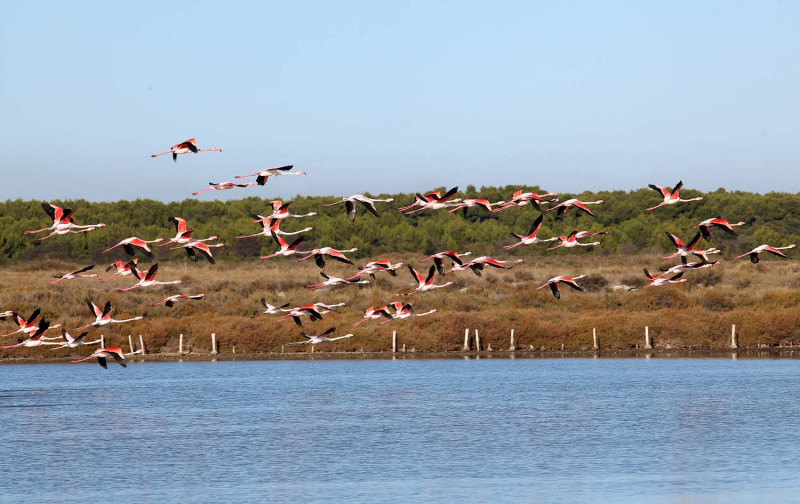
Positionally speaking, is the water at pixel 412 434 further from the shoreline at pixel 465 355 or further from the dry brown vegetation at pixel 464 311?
A: the dry brown vegetation at pixel 464 311

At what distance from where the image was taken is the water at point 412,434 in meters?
25.2

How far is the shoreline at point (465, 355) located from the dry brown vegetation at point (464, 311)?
17.5 inches

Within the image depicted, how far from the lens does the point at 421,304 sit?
67.9m

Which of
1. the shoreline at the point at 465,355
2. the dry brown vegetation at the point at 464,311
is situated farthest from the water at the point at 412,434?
the dry brown vegetation at the point at 464,311

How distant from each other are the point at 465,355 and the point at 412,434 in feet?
87.2

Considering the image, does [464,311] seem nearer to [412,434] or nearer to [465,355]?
[465,355]

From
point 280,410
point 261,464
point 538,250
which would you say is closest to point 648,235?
point 538,250

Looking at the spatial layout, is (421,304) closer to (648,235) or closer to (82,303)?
(82,303)

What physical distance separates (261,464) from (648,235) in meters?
76.9

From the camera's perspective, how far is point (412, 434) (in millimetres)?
33375

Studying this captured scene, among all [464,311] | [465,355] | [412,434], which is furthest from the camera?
[464,311]

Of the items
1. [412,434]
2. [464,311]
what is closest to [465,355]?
[464,311]

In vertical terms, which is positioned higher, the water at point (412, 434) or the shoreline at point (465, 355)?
the shoreline at point (465, 355)

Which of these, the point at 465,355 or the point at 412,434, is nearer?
the point at 412,434
